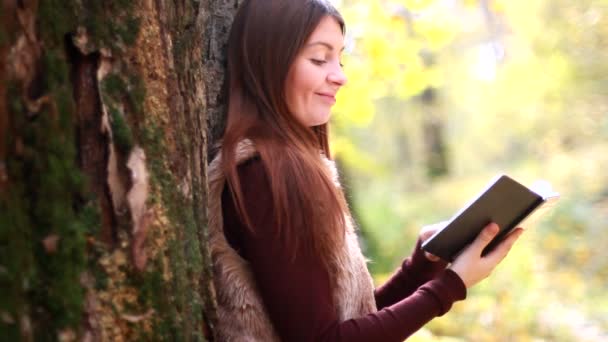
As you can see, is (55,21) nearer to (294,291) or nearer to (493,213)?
(294,291)

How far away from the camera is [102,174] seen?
129 cm

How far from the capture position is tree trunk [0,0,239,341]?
3.74ft

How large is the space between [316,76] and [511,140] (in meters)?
17.3

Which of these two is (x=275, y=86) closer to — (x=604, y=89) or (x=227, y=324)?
(x=227, y=324)

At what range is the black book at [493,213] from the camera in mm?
1951

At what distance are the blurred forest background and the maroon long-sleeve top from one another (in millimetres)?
589

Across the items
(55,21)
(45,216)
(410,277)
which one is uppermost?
(55,21)

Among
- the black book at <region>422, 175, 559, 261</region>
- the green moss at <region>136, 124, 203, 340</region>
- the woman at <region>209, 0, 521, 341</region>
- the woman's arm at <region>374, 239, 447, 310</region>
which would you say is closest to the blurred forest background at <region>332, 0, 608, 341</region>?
the woman's arm at <region>374, 239, 447, 310</region>

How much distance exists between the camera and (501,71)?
16.7m

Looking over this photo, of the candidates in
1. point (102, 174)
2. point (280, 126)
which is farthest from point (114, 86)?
point (280, 126)

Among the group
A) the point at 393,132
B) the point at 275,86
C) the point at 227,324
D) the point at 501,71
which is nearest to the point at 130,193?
the point at 227,324

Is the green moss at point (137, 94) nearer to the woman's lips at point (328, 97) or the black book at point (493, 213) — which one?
the woman's lips at point (328, 97)

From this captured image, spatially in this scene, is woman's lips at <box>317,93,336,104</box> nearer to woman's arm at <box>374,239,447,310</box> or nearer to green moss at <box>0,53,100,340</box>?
woman's arm at <box>374,239,447,310</box>

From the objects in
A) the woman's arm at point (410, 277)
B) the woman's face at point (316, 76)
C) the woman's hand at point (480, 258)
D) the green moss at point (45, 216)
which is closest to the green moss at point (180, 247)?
the green moss at point (45, 216)
